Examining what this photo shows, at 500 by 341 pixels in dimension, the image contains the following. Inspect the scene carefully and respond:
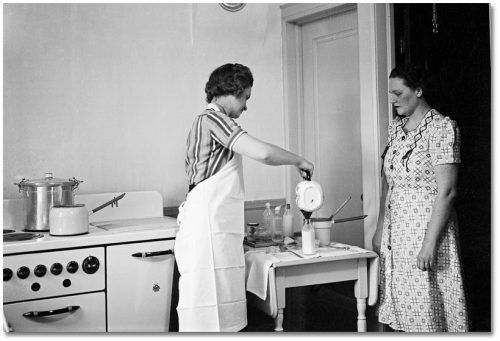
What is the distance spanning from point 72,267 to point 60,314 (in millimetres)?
160

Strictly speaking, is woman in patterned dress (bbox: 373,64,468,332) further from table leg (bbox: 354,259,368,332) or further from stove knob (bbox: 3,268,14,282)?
stove knob (bbox: 3,268,14,282)

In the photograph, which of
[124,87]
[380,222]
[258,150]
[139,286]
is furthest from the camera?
[124,87]

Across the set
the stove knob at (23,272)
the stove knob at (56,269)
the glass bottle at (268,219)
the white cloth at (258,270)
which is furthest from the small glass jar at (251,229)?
the stove knob at (23,272)

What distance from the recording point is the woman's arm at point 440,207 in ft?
6.60

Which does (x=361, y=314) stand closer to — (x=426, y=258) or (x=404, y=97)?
(x=426, y=258)

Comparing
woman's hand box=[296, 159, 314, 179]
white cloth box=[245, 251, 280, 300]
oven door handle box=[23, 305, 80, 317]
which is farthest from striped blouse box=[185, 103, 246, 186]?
oven door handle box=[23, 305, 80, 317]

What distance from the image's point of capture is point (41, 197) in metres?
2.22

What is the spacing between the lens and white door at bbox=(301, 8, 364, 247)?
2514mm

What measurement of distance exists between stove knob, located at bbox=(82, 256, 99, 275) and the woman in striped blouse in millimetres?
285

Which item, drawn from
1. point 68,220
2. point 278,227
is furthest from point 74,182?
point 278,227

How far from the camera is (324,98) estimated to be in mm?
2541

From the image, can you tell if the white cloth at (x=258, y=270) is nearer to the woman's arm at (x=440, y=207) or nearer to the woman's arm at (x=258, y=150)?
A: the woman's arm at (x=258, y=150)

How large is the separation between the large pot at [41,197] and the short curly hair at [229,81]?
65 centimetres

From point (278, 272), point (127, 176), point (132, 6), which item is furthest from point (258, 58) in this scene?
point (278, 272)
